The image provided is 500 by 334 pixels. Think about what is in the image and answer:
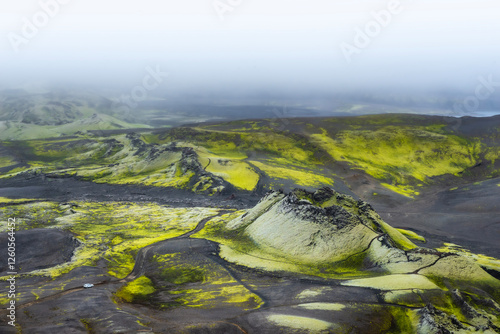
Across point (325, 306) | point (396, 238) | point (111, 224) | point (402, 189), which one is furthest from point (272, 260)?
point (402, 189)

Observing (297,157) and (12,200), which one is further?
(297,157)

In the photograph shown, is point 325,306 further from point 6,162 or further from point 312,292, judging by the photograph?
point 6,162

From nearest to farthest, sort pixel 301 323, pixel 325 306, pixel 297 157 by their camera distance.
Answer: pixel 301 323 → pixel 325 306 → pixel 297 157

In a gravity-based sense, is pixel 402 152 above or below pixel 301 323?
above

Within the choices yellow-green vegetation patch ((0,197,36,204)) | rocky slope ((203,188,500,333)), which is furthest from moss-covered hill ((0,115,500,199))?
rocky slope ((203,188,500,333))

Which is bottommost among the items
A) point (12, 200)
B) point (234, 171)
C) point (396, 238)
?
point (12, 200)

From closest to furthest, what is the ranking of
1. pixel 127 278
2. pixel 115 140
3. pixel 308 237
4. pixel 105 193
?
Answer: pixel 127 278, pixel 308 237, pixel 105 193, pixel 115 140

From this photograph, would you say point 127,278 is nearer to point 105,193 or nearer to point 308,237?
point 308,237

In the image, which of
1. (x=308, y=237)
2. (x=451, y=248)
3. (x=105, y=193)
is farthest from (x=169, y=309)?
(x=105, y=193)
